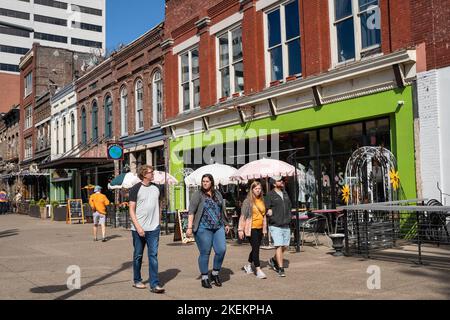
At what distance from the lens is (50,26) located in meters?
93.3

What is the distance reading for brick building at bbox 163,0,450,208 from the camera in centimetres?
1259

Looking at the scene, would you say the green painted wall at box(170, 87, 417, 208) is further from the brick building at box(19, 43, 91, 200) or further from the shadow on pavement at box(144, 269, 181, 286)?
the brick building at box(19, 43, 91, 200)

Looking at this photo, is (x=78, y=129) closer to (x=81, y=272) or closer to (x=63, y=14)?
(x=81, y=272)

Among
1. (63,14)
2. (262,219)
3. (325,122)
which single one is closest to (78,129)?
(325,122)

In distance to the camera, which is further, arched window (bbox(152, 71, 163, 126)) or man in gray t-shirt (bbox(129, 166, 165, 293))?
arched window (bbox(152, 71, 163, 126))

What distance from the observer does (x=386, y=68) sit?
12898 mm

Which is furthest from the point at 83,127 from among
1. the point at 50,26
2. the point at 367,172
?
the point at 50,26

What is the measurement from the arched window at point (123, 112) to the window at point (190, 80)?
5.86 meters

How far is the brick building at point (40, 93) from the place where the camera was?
41375 millimetres

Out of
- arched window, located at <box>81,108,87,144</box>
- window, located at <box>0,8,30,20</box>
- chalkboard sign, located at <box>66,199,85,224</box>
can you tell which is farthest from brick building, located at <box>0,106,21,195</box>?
window, located at <box>0,8,30,20</box>

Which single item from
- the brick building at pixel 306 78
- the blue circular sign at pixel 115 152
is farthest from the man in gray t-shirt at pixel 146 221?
the blue circular sign at pixel 115 152

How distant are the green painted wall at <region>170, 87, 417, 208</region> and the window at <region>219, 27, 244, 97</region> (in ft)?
6.19

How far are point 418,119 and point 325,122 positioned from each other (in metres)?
3.26
